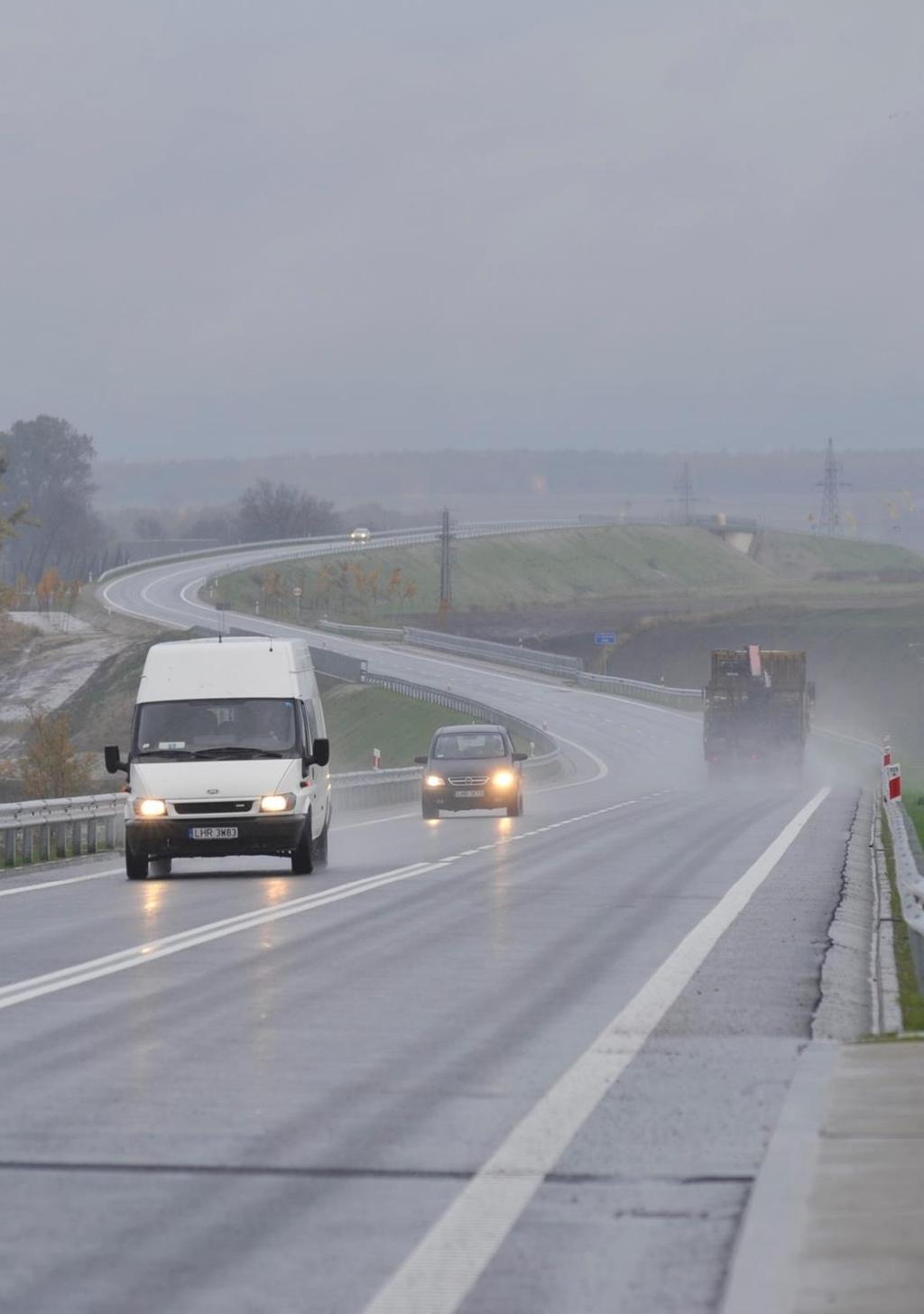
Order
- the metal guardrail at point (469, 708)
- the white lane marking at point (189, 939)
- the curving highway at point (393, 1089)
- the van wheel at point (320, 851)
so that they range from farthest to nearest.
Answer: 1. the metal guardrail at point (469, 708)
2. the van wheel at point (320, 851)
3. the white lane marking at point (189, 939)
4. the curving highway at point (393, 1089)

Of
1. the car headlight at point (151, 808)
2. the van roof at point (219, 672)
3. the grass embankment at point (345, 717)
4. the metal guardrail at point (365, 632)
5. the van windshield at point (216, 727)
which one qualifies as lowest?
the grass embankment at point (345, 717)

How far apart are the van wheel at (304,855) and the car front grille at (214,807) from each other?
2.56 ft

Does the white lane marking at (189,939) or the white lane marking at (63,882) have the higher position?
the white lane marking at (189,939)

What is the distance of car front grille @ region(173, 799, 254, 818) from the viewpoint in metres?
23.2

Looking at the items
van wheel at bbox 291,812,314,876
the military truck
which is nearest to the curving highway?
van wheel at bbox 291,812,314,876

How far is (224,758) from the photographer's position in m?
23.8

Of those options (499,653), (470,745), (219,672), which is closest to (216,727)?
(219,672)

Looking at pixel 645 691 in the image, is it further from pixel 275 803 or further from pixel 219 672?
pixel 275 803

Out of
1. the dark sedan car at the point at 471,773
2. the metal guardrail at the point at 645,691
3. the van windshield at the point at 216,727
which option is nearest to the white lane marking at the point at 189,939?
the van windshield at the point at 216,727

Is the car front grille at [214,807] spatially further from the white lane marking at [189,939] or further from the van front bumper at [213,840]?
the white lane marking at [189,939]

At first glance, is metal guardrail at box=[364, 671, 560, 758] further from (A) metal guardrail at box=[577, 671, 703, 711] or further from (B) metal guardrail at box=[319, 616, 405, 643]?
(B) metal guardrail at box=[319, 616, 405, 643]

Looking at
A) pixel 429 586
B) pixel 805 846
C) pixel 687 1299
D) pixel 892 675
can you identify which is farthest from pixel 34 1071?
pixel 429 586

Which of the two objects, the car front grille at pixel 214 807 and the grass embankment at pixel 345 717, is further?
the grass embankment at pixel 345 717

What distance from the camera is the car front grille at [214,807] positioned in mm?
23250
